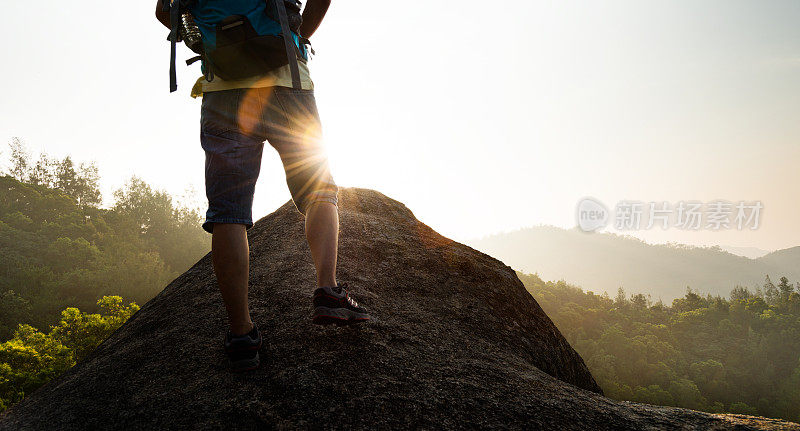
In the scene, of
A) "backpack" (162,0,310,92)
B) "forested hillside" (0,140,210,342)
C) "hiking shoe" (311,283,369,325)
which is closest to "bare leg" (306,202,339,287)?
"hiking shoe" (311,283,369,325)

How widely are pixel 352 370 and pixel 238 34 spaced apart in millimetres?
1779

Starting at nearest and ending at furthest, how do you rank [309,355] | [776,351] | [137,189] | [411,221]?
1. [309,355]
2. [411,221]
3. [137,189]
4. [776,351]

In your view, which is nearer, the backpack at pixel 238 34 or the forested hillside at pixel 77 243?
the backpack at pixel 238 34

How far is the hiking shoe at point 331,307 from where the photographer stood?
79.4 inches

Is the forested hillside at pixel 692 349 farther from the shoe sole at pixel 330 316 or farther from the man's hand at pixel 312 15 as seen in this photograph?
the man's hand at pixel 312 15

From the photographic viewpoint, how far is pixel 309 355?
2221 millimetres

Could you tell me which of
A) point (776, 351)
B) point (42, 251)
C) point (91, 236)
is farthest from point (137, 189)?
point (776, 351)

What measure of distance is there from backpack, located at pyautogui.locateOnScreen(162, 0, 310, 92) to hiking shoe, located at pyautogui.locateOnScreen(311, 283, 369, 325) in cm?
107

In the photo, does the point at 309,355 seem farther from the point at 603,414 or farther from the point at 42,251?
the point at 42,251

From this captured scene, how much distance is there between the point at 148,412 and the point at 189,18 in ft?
6.48

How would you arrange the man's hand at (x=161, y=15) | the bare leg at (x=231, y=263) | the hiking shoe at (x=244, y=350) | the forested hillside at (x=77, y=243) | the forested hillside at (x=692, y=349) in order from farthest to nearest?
the forested hillside at (x=692, y=349), the forested hillside at (x=77, y=243), the man's hand at (x=161, y=15), the hiking shoe at (x=244, y=350), the bare leg at (x=231, y=263)

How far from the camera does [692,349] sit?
64.5 metres

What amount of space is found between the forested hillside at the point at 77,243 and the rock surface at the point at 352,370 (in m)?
40.3

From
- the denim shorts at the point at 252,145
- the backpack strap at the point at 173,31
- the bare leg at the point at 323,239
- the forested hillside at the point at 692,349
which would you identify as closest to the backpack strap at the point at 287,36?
the denim shorts at the point at 252,145
